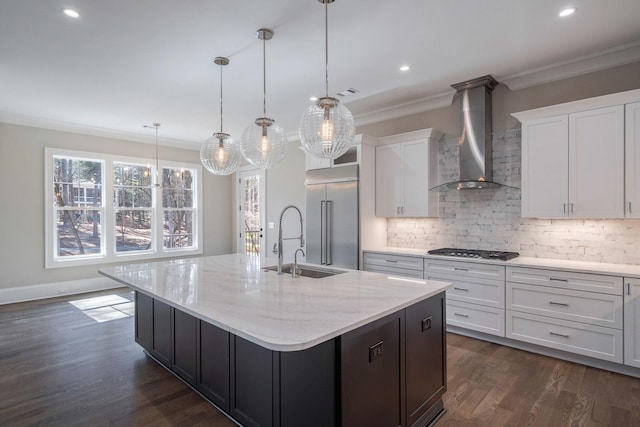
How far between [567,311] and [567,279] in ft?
0.93

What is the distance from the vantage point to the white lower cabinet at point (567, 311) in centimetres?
285

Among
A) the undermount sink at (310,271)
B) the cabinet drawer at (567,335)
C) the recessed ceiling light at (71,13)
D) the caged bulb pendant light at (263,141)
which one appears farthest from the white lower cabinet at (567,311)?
the recessed ceiling light at (71,13)

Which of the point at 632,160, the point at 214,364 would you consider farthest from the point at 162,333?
the point at 632,160

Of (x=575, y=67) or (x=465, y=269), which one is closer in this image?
(x=575, y=67)

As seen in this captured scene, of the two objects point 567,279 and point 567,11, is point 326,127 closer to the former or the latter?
point 567,11

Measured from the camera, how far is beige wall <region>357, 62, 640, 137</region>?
320cm

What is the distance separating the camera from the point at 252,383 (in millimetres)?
1971

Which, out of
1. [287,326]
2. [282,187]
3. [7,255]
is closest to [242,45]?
[287,326]

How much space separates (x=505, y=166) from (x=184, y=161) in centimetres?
574

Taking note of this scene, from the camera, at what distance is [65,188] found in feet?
18.1

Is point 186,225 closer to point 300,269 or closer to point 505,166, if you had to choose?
point 300,269

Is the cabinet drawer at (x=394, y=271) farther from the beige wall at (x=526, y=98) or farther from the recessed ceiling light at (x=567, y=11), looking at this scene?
the recessed ceiling light at (x=567, y=11)

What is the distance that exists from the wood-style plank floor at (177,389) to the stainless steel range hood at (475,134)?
1.74 m

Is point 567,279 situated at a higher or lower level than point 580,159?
lower
